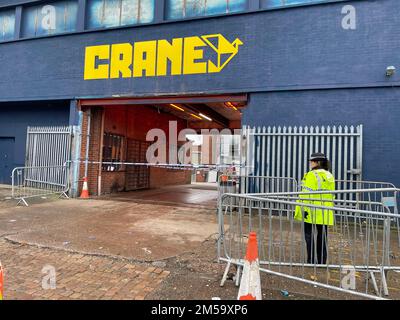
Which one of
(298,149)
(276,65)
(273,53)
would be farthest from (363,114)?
(273,53)

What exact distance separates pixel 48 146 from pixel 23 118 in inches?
111

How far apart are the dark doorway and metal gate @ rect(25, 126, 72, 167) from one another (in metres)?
1.83

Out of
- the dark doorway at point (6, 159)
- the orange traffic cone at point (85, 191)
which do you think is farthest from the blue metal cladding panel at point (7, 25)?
the orange traffic cone at point (85, 191)

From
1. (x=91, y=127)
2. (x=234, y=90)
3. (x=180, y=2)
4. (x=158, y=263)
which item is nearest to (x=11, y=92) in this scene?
(x=91, y=127)

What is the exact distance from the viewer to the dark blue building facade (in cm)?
779

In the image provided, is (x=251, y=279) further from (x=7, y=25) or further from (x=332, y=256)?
(x=7, y=25)

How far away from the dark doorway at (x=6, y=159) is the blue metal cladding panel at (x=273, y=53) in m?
3.83

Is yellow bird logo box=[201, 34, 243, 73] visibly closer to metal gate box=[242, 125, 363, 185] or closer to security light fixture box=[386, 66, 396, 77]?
metal gate box=[242, 125, 363, 185]

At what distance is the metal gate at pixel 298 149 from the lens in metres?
7.89

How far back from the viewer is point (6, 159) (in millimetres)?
13711

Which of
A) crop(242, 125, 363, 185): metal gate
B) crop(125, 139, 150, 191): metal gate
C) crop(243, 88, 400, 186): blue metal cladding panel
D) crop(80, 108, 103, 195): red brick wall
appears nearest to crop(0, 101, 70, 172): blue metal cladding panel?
crop(80, 108, 103, 195): red brick wall

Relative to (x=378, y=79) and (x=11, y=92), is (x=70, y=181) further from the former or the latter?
(x=378, y=79)

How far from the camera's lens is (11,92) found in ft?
40.5

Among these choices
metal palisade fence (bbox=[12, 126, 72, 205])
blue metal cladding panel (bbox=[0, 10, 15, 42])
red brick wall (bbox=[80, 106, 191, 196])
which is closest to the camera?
metal palisade fence (bbox=[12, 126, 72, 205])
